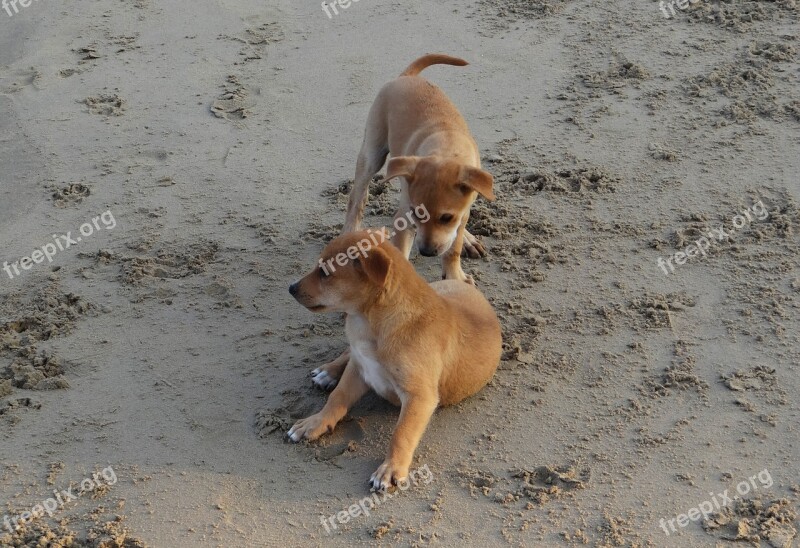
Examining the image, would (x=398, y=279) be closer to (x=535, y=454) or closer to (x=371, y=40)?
(x=535, y=454)

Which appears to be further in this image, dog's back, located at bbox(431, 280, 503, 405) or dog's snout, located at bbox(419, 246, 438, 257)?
dog's snout, located at bbox(419, 246, 438, 257)

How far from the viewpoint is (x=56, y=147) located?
7.03 m

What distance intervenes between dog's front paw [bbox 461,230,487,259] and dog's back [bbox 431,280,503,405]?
43.7 inches

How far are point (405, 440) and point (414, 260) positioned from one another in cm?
212

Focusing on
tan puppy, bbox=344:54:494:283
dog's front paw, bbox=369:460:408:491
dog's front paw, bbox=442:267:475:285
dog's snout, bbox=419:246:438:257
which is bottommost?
dog's front paw, bbox=442:267:475:285

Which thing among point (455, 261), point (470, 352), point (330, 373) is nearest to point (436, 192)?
point (455, 261)

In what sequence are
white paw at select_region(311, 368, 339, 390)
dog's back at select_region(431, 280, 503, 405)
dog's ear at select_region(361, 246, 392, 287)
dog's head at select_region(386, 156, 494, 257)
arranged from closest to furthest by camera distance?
dog's ear at select_region(361, 246, 392, 287), dog's back at select_region(431, 280, 503, 405), white paw at select_region(311, 368, 339, 390), dog's head at select_region(386, 156, 494, 257)

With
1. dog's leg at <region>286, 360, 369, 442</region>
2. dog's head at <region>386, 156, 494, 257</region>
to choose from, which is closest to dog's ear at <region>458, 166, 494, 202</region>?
dog's head at <region>386, 156, 494, 257</region>

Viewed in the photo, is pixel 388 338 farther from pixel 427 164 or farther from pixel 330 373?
pixel 427 164

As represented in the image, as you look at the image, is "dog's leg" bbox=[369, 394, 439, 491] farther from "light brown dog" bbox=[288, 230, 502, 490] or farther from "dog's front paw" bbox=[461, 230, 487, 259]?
"dog's front paw" bbox=[461, 230, 487, 259]

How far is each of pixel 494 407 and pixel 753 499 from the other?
4.21 feet

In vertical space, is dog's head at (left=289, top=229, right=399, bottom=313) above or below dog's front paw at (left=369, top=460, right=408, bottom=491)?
above

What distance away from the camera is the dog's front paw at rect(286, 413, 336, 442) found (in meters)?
4.38

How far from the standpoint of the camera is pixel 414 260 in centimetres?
616
